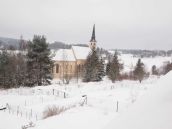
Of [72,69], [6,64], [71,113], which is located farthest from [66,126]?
[72,69]

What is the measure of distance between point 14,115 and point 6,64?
25358mm

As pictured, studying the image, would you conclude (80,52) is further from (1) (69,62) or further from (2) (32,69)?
(2) (32,69)

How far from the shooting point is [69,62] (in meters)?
67.4

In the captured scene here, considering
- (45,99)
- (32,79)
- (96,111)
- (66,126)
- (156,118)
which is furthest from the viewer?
(32,79)

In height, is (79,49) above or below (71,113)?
above

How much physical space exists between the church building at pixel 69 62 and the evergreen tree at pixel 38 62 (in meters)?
19.0

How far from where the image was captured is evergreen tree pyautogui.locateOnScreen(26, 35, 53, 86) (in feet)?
140

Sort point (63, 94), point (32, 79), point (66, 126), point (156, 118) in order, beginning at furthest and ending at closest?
1. point (32, 79)
2. point (63, 94)
3. point (66, 126)
4. point (156, 118)

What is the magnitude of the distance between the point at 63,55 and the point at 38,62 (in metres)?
23.2

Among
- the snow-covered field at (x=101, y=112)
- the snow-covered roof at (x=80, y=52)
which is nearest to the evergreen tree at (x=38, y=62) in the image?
the snow-covered field at (x=101, y=112)

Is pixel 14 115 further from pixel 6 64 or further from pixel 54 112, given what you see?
pixel 6 64

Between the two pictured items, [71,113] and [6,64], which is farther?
[6,64]

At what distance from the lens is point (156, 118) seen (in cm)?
372

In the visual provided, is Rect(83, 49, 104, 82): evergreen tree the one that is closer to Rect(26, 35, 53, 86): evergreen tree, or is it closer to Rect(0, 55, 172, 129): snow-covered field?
Rect(26, 35, 53, 86): evergreen tree
